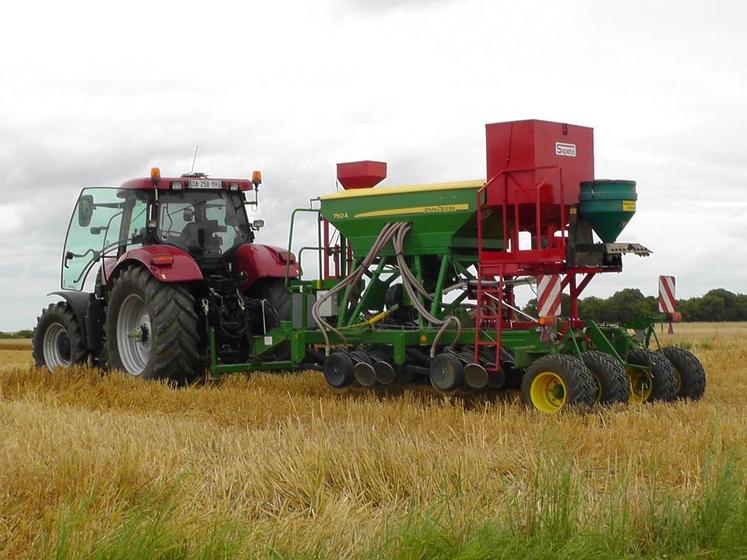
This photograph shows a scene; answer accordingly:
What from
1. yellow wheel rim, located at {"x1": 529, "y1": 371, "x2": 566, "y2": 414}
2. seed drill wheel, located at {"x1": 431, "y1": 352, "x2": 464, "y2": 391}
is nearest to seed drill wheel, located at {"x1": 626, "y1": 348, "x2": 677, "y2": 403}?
yellow wheel rim, located at {"x1": 529, "y1": 371, "x2": 566, "y2": 414}

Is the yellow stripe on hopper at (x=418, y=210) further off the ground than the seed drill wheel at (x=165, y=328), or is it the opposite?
the yellow stripe on hopper at (x=418, y=210)

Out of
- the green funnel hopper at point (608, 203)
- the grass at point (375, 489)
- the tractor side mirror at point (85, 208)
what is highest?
the tractor side mirror at point (85, 208)

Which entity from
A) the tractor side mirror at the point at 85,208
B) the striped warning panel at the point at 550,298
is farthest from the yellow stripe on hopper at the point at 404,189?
the tractor side mirror at the point at 85,208

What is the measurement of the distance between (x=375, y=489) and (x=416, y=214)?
5364mm

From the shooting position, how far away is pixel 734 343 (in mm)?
18844

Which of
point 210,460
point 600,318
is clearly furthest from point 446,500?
point 600,318

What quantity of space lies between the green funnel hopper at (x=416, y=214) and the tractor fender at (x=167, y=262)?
1.57m

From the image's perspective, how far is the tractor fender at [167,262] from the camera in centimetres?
1082

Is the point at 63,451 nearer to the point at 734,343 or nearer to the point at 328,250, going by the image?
the point at 328,250

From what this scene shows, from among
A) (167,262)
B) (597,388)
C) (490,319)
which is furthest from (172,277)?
(597,388)

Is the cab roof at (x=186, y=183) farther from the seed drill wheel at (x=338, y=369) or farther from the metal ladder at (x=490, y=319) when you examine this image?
the metal ladder at (x=490, y=319)

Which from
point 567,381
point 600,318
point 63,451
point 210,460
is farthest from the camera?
point 600,318

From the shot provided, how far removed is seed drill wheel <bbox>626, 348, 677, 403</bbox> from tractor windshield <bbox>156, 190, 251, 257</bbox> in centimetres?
483

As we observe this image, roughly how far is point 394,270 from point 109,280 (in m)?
3.35
